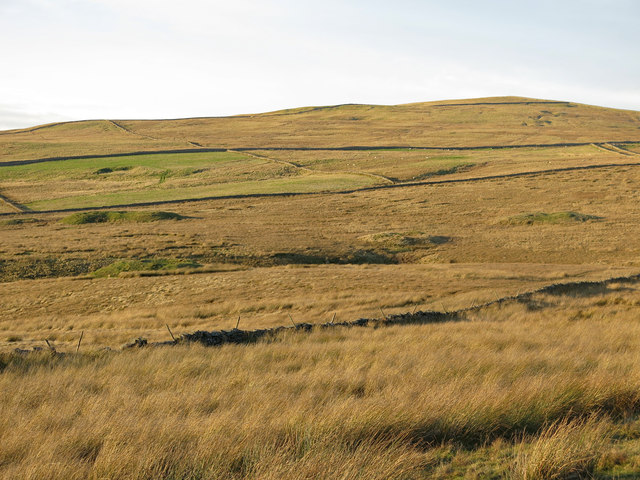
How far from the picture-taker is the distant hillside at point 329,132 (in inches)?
5202

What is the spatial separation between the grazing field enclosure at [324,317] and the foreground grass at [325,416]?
0.12 feet

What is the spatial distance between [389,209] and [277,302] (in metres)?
42.7

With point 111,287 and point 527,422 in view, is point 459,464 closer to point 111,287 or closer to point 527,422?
point 527,422

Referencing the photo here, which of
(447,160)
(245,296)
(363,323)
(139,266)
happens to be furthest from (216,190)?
(363,323)

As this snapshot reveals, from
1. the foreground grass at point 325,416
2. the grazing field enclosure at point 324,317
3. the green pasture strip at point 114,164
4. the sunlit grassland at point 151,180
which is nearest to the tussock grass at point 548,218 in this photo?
the grazing field enclosure at point 324,317

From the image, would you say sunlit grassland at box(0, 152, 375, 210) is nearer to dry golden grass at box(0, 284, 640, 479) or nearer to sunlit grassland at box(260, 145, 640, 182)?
sunlit grassland at box(260, 145, 640, 182)

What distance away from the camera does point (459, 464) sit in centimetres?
638

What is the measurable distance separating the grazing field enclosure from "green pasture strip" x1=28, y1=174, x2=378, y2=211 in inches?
26.0

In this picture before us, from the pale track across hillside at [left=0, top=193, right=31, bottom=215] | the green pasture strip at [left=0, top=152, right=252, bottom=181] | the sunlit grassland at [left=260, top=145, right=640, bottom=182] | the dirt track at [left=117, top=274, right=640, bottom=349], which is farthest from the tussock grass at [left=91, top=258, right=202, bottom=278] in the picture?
the green pasture strip at [left=0, top=152, right=252, bottom=181]

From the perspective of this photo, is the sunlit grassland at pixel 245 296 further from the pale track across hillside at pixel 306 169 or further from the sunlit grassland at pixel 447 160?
the sunlit grassland at pixel 447 160

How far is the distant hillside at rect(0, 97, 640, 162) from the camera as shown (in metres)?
132

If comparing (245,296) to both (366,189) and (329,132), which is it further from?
(329,132)

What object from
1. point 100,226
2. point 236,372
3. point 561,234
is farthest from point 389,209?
point 236,372

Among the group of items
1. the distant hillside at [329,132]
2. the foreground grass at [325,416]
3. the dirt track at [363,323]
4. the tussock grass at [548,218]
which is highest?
the distant hillside at [329,132]
